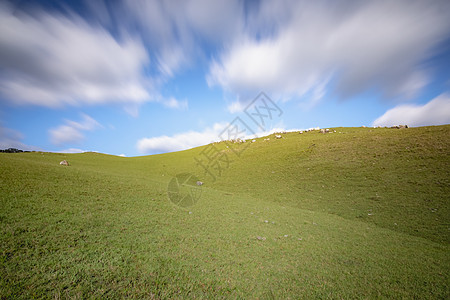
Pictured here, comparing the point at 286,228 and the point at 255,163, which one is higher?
the point at 255,163

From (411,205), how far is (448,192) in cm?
262

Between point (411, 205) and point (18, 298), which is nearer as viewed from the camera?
point (18, 298)

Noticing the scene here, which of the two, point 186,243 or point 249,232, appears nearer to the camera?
point 186,243

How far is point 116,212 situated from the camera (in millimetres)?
→ 5801

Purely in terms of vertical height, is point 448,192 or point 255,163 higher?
point 255,163

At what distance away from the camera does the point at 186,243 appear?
15.8ft

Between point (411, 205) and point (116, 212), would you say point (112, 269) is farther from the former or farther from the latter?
point (411, 205)

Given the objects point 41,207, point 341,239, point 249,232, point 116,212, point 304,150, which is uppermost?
point 304,150

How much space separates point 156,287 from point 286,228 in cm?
579

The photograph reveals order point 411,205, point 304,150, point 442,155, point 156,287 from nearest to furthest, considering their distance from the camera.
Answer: point 156,287 < point 411,205 < point 442,155 < point 304,150

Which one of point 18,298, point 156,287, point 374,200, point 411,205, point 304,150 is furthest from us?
point 304,150

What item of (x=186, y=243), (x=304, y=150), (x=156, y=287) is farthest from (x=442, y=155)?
(x=156, y=287)

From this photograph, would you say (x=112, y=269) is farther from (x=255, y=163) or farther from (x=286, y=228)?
(x=255, y=163)

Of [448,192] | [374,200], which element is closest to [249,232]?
[374,200]
